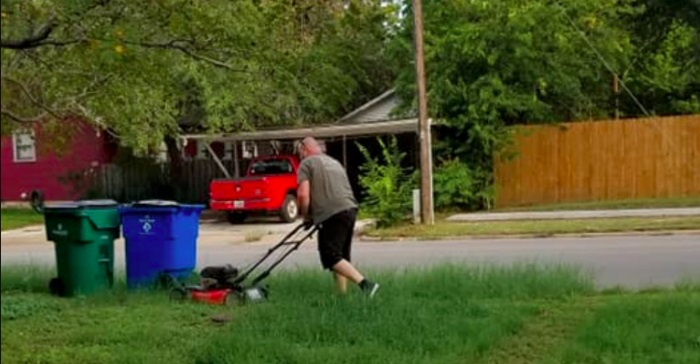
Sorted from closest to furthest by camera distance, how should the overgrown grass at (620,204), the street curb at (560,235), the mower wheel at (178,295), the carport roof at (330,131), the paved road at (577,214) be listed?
the mower wheel at (178,295) → the street curb at (560,235) → the paved road at (577,214) → the overgrown grass at (620,204) → the carport roof at (330,131)

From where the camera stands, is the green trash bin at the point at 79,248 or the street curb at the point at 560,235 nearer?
the green trash bin at the point at 79,248

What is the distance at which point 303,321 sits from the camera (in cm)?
768

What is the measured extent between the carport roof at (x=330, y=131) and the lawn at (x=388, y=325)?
56.6 feet

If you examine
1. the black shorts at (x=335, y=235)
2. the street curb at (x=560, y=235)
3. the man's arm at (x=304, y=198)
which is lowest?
the street curb at (x=560, y=235)

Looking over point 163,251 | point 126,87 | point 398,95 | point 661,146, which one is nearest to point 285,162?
point 398,95

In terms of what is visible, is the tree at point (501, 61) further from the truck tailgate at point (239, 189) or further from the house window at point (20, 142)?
the house window at point (20, 142)

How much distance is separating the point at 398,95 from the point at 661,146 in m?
7.46

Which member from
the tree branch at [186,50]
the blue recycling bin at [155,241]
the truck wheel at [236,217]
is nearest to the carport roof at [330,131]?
the truck wheel at [236,217]

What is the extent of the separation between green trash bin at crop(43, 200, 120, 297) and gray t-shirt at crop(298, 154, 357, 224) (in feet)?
8.27

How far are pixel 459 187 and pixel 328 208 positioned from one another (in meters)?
16.9

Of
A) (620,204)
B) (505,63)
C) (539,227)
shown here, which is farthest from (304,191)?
(505,63)

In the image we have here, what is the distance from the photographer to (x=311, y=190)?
31.6ft

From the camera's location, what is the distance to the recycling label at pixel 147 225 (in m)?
10.9

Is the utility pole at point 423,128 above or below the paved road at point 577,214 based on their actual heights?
above
